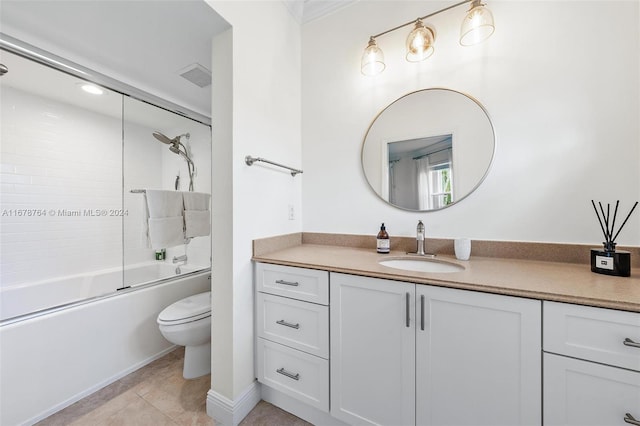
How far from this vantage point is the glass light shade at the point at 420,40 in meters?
1.37

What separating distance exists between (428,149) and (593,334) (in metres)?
1.09

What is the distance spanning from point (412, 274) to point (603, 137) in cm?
116

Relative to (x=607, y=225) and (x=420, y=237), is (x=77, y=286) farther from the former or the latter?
(x=607, y=225)

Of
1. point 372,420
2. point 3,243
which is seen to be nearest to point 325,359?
point 372,420

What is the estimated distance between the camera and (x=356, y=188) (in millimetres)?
1709

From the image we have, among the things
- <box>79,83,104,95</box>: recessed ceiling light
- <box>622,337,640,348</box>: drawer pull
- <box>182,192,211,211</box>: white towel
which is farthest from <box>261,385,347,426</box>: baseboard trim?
<box>79,83,104,95</box>: recessed ceiling light

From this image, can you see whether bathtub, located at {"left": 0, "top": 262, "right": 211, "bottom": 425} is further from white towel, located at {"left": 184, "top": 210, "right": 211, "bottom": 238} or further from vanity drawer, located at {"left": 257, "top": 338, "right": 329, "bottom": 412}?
vanity drawer, located at {"left": 257, "top": 338, "right": 329, "bottom": 412}

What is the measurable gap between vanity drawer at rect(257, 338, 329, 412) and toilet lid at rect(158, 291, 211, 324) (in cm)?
52

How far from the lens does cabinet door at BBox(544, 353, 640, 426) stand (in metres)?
0.70

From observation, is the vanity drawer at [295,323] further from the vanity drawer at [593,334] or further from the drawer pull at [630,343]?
the drawer pull at [630,343]

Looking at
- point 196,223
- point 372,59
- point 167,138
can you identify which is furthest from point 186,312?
point 372,59

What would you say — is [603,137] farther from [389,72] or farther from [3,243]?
[3,243]

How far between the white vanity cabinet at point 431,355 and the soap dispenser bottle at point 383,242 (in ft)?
1.53

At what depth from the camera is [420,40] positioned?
1.38 m
